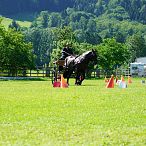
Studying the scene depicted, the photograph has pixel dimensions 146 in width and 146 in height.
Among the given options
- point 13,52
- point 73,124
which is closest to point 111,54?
point 13,52

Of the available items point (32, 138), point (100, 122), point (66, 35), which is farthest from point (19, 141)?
point (66, 35)

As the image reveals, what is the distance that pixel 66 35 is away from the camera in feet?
292

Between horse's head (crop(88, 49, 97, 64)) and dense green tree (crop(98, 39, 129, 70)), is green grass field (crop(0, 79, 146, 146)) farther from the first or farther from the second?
dense green tree (crop(98, 39, 129, 70))

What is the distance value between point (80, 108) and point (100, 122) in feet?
11.6

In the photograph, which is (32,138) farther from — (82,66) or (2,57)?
(2,57)

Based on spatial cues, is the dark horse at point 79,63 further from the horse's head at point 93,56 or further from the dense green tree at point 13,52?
the dense green tree at point 13,52

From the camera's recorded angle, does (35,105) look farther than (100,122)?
Yes

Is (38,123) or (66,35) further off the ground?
(66,35)

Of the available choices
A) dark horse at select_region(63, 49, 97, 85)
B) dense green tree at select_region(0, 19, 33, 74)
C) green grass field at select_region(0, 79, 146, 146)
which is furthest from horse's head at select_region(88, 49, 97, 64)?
dense green tree at select_region(0, 19, 33, 74)

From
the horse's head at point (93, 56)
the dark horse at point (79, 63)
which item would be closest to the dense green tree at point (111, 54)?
the dark horse at point (79, 63)

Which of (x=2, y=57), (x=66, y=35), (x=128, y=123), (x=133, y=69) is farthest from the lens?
(x=133, y=69)

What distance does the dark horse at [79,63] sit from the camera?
3662 centimetres

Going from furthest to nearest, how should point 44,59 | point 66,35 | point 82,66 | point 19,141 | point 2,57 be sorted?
point 44,59
point 66,35
point 2,57
point 82,66
point 19,141

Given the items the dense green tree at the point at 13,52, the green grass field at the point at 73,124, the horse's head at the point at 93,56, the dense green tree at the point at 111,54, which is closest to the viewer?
the green grass field at the point at 73,124
